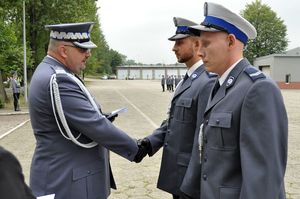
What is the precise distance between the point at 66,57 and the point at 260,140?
1.59 m

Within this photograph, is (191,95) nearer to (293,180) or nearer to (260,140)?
(260,140)

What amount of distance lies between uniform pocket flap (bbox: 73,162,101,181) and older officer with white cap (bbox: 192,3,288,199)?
0.83 metres

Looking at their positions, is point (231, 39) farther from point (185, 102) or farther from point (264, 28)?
point (264, 28)

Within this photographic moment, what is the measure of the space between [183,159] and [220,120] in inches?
37.9

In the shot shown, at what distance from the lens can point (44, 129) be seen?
2762mm

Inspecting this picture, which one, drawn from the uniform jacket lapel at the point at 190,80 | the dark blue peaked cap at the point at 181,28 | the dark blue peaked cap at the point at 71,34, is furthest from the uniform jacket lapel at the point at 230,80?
the dark blue peaked cap at the point at 71,34

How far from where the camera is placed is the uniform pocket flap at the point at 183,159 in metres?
3.05

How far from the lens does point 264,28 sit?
6406cm

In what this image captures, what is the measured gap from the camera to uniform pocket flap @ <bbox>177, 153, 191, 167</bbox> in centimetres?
305

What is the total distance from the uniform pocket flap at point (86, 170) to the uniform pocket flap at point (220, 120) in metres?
1.00

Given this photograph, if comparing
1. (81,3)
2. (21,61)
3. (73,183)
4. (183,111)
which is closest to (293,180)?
(183,111)

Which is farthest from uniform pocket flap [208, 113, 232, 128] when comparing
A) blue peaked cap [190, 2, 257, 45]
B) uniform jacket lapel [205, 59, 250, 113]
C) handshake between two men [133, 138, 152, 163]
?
handshake between two men [133, 138, 152, 163]

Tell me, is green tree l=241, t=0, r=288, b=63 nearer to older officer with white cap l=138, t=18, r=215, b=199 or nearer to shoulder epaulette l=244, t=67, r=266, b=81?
older officer with white cap l=138, t=18, r=215, b=199

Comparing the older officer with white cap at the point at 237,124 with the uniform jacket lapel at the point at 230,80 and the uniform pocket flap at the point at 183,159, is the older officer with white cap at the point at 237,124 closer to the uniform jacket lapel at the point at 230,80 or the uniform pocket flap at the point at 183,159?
the uniform jacket lapel at the point at 230,80
